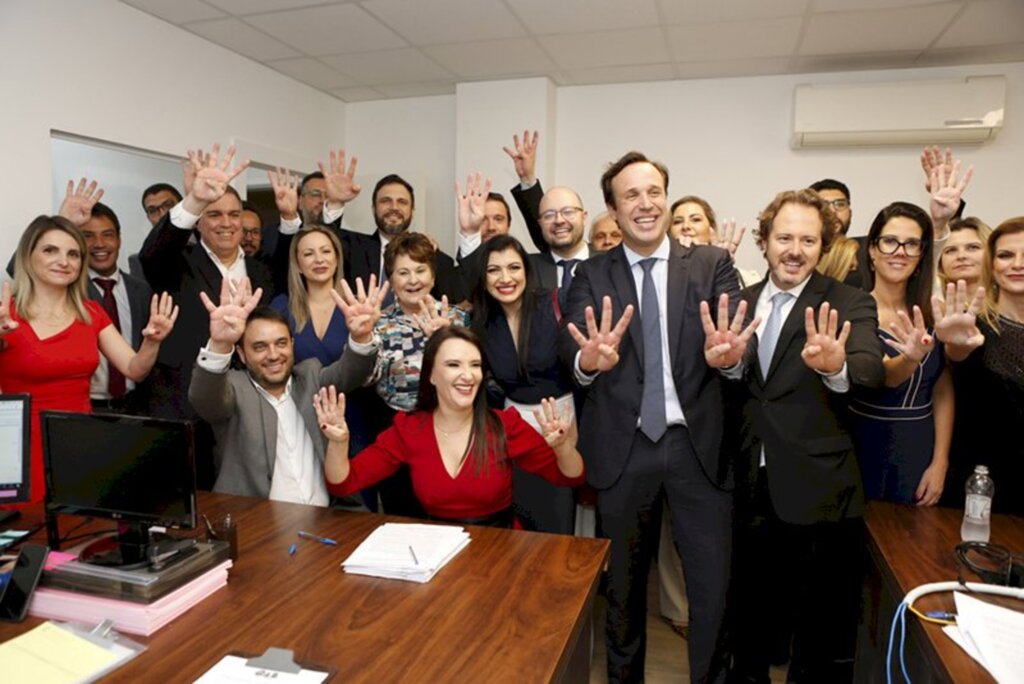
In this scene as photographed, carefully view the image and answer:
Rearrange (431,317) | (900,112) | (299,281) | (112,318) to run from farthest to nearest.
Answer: (900,112) → (112,318) → (299,281) → (431,317)

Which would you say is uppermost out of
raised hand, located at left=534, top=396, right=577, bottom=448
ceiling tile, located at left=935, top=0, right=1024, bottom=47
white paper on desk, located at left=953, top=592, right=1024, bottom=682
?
ceiling tile, located at left=935, top=0, right=1024, bottom=47

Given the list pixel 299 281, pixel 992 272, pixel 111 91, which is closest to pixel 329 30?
pixel 111 91

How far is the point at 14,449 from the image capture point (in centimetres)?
177

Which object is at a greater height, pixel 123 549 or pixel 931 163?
pixel 931 163

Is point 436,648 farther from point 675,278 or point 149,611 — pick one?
point 675,278

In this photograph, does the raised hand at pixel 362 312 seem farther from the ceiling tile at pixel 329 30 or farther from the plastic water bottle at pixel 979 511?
the ceiling tile at pixel 329 30

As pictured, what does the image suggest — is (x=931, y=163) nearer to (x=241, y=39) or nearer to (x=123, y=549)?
(x=123, y=549)

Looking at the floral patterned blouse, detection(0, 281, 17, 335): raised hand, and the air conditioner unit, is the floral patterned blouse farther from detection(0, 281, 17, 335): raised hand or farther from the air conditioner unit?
the air conditioner unit

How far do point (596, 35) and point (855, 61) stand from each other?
1.83m

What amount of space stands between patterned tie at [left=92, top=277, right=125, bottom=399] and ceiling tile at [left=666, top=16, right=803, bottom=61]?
131 inches

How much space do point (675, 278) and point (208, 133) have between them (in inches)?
→ 135

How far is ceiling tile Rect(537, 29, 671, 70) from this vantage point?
4027mm

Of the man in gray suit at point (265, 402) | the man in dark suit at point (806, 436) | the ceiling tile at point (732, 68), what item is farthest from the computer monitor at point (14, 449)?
the ceiling tile at point (732, 68)

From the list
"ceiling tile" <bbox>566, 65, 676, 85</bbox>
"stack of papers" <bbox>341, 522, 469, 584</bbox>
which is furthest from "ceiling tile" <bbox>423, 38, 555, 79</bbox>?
"stack of papers" <bbox>341, 522, 469, 584</bbox>
